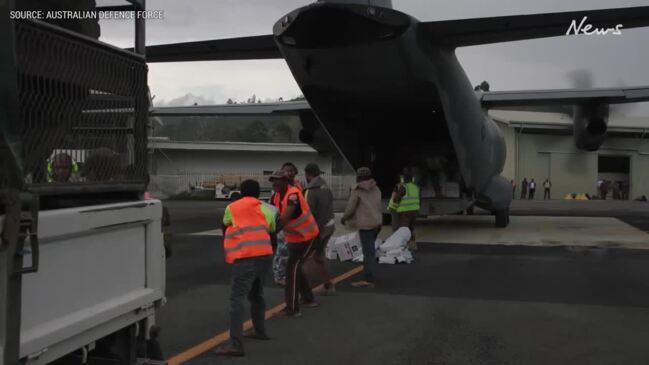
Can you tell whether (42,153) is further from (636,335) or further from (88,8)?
(636,335)

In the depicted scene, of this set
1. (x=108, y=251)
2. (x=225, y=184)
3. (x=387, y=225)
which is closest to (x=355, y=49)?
(x=387, y=225)

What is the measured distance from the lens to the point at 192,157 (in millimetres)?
40156

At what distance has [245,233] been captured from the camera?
529cm

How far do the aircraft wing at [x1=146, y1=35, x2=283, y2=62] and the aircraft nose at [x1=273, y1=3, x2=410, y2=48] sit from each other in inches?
50.8

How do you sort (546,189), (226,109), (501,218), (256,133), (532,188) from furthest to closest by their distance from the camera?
(256,133) → (546,189) → (532,188) → (226,109) → (501,218)

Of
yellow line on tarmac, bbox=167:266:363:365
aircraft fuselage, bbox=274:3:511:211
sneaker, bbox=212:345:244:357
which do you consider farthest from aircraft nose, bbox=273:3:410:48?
sneaker, bbox=212:345:244:357

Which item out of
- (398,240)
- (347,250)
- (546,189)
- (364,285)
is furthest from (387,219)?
(546,189)

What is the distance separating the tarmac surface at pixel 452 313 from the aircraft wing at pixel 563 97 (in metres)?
7.14

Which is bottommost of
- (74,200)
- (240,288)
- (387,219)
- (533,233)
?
(533,233)

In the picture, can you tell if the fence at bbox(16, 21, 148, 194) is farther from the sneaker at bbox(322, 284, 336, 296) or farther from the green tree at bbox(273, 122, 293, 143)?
the green tree at bbox(273, 122, 293, 143)

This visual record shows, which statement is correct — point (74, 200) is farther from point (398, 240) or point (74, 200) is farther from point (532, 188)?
point (532, 188)

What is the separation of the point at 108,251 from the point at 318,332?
136 inches

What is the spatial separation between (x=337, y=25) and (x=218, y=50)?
8.16ft

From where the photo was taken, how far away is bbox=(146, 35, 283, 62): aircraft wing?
1081 cm
